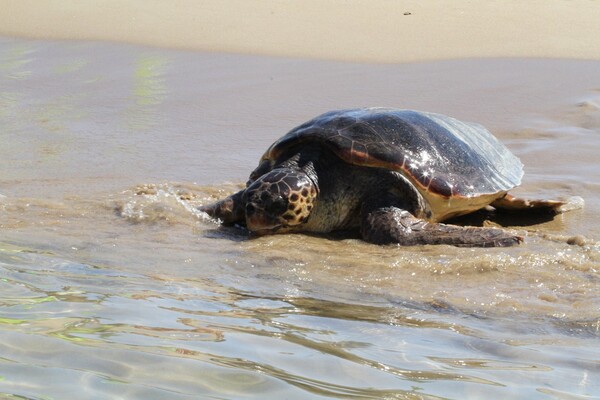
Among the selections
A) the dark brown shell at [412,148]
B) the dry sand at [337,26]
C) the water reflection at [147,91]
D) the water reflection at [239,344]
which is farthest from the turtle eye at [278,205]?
the dry sand at [337,26]

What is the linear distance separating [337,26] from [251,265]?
7.75 metres

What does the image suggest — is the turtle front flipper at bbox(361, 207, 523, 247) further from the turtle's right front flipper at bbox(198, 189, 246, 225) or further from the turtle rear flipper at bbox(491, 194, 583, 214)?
the turtle rear flipper at bbox(491, 194, 583, 214)

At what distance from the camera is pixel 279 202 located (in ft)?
18.1

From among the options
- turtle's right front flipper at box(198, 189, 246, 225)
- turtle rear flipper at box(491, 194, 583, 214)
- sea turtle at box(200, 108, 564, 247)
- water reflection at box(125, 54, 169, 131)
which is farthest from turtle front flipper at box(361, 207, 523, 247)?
water reflection at box(125, 54, 169, 131)

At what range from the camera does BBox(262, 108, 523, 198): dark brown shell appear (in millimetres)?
5605

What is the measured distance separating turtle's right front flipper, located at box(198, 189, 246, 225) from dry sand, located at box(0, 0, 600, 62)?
528cm

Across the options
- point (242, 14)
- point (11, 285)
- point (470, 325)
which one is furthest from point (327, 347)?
point (242, 14)

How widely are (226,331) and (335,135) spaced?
253cm

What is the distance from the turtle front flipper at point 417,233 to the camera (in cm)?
512

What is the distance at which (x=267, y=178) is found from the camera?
5.63 metres

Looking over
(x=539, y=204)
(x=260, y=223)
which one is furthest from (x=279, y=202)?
(x=539, y=204)

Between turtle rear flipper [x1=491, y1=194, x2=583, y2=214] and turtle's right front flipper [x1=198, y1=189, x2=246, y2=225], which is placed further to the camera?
turtle rear flipper [x1=491, y1=194, x2=583, y2=214]

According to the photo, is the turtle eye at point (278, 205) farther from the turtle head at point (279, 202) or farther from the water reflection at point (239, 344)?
the water reflection at point (239, 344)

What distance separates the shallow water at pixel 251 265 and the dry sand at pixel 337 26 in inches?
39.7
